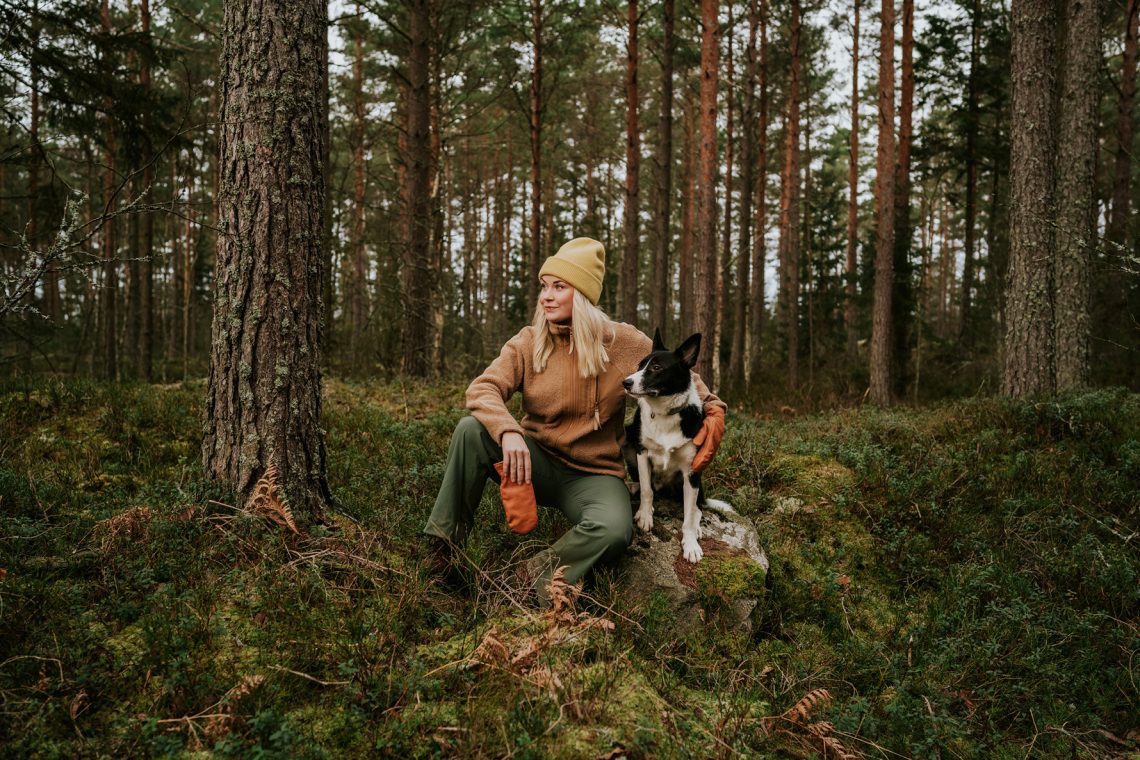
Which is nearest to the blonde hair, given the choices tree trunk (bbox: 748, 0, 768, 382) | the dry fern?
the dry fern

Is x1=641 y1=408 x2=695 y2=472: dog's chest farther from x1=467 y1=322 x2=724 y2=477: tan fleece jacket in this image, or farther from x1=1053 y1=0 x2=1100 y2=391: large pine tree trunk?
x1=1053 y1=0 x2=1100 y2=391: large pine tree trunk

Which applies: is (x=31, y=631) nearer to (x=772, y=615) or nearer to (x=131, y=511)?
(x=131, y=511)

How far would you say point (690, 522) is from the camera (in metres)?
4.14

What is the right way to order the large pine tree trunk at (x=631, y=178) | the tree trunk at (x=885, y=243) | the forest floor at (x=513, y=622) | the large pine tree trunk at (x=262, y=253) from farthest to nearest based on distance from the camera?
the large pine tree trunk at (x=631, y=178), the tree trunk at (x=885, y=243), the large pine tree trunk at (x=262, y=253), the forest floor at (x=513, y=622)

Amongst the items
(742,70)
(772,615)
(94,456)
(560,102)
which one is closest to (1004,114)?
(742,70)

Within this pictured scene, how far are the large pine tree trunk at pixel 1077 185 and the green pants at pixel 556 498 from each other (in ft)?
26.6

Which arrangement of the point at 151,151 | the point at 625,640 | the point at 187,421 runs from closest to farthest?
the point at 625,640 → the point at 187,421 → the point at 151,151

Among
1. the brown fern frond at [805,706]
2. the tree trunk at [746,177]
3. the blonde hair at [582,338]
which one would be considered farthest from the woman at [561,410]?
the tree trunk at [746,177]

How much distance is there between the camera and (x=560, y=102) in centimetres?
2114

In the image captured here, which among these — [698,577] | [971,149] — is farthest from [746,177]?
[698,577]

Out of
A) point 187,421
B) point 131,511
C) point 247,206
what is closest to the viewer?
point 131,511

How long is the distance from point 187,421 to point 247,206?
10.4 ft

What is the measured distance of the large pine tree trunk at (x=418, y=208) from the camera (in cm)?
1155

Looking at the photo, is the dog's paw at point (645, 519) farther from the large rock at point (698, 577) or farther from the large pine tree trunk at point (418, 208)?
the large pine tree trunk at point (418, 208)
